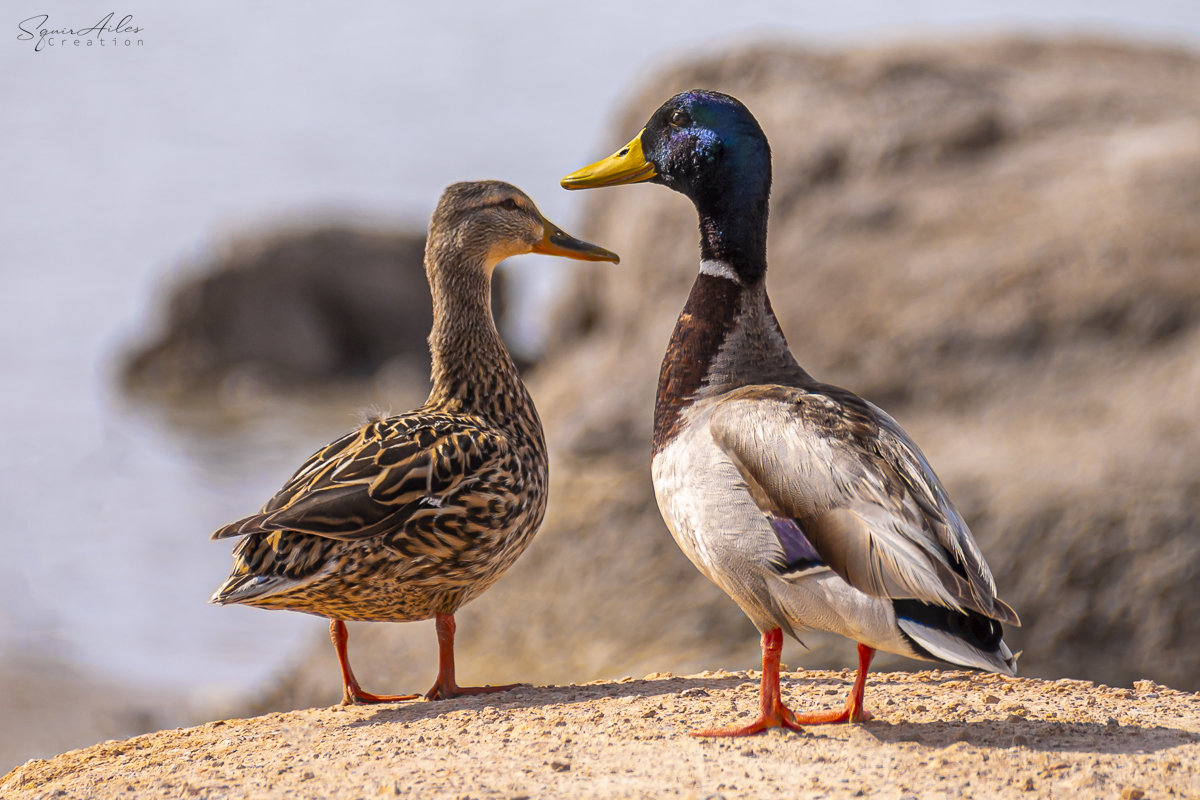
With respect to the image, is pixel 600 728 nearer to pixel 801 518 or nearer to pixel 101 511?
pixel 801 518

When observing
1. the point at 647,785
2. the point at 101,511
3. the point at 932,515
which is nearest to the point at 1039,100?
the point at 932,515

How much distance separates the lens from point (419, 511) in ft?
15.6

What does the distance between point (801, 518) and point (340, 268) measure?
18.2m

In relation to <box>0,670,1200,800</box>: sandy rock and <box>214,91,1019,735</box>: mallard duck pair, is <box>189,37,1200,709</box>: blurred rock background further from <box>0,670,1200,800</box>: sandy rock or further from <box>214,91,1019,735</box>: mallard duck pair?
<box>214,91,1019,735</box>: mallard duck pair

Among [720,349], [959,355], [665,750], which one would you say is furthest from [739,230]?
[959,355]

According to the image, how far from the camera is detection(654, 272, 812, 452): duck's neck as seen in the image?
15.9 ft

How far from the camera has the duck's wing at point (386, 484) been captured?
456 cm

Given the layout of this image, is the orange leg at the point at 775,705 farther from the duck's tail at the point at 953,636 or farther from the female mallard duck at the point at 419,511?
the female mallard duck at the point at 419,511

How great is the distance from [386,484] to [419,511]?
148mm

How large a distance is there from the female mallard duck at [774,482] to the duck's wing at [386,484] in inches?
28.3

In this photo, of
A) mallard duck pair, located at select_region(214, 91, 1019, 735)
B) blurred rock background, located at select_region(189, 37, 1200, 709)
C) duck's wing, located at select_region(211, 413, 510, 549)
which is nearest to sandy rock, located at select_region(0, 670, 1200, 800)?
mallard duck pair, located at select_region(214, 91, 1019, 735)

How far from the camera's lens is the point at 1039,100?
1061 centimetres

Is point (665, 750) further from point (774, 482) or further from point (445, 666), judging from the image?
point (445, 666)

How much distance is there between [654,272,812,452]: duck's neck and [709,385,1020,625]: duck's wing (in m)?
0.33
